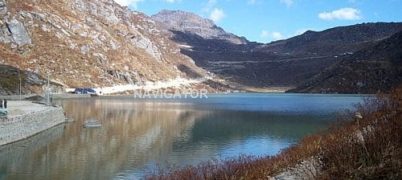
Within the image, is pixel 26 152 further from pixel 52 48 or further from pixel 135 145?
pixel 52 48

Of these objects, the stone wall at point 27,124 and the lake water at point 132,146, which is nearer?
the lake water at point 132,146

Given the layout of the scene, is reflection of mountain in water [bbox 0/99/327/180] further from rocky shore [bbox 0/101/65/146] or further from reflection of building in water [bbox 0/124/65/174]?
rocky shore [bbox 0/101/65/146]

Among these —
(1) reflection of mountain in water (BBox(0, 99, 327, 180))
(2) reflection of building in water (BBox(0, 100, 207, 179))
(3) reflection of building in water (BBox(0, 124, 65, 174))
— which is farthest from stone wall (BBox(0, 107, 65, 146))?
(2) reflection of building in water (BBox(0, 100, 207, 179))

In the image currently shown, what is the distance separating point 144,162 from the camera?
33688 mm

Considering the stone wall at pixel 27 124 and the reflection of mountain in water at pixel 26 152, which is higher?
the stone wall at pixel 27 124

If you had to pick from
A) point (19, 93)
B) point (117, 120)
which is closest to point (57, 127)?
point (117, 120)

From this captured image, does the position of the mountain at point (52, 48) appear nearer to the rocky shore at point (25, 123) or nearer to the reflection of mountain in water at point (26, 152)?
the rocky shore at point (25, 123)

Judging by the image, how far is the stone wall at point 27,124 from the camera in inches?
1564

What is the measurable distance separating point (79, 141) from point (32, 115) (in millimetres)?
7642

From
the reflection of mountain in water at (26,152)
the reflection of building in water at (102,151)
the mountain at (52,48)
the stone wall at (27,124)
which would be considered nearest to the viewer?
the reflection of building in water at (102,151)

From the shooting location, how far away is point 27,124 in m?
47.0

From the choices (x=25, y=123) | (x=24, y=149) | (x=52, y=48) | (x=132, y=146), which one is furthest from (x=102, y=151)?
(x=52, y=48)

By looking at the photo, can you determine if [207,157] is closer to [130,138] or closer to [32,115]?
[130,138]

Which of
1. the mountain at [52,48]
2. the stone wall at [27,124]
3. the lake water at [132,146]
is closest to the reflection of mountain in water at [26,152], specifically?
the lake water at [132,146]
